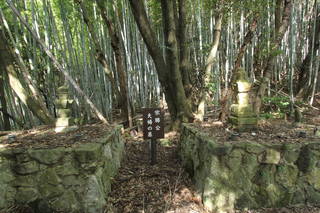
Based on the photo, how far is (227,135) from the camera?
2289mm

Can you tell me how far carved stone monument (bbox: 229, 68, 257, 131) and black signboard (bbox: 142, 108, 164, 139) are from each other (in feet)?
3.59

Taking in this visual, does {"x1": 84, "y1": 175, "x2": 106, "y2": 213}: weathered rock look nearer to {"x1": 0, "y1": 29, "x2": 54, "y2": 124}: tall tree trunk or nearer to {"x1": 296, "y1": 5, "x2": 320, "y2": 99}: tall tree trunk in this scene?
{"x1": 0, "y1": 29, "x2": 54, "y2": 124}: tall tree trunk

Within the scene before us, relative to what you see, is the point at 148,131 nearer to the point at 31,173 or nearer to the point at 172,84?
the point at 172,84

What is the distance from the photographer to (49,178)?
74.3 inches

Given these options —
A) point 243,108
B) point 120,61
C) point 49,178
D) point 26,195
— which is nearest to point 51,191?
point 49,178

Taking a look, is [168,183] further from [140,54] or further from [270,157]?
[140,54]

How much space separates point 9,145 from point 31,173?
0.51 meters

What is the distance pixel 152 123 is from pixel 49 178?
1465 mm

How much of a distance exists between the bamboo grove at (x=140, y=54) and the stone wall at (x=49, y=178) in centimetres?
120

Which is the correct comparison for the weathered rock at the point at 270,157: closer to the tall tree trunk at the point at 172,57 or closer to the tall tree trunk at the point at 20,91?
the tall tree trunk at the point at 172,57

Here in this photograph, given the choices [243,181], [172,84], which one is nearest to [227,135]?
[243,181]

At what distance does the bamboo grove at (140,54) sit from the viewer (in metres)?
3.19

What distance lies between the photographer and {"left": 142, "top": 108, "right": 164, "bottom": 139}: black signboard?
2.79 m

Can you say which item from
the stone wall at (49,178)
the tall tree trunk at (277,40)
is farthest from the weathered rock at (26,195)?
the tall tree trunk at (277,40)
